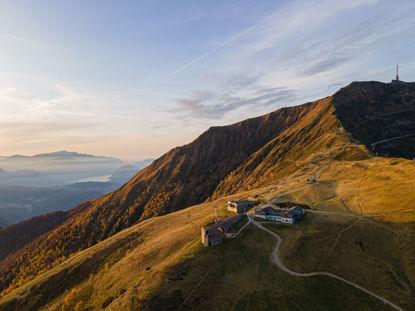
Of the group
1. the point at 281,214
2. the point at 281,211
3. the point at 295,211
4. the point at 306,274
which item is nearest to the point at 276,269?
the point at 306,274

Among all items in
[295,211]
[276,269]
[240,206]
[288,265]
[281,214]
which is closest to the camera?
[276,269]

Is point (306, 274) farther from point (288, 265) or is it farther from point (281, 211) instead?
point (281, 211)

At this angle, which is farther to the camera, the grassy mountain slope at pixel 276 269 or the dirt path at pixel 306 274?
the grassy mountain slope at pixel 276 269

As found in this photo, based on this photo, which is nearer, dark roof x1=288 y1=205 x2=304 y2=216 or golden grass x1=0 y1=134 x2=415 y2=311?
golden grass x1=0 y1=134 x2=415 y2=311

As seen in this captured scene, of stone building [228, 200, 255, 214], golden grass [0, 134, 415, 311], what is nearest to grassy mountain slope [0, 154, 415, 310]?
golden grass [0, 134, 415, 311]

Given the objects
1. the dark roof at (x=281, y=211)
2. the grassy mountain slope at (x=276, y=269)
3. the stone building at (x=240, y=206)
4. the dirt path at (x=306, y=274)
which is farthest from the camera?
the stone building at (x=240, y=206)

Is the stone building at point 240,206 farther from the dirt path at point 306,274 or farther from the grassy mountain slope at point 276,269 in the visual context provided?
the dirt path at point 306,274

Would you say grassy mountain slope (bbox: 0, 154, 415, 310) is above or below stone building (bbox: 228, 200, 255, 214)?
below

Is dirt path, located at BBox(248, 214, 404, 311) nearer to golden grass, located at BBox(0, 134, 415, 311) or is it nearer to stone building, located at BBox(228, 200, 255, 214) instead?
golden grass, located at BBox(0, 134, 415, 311)

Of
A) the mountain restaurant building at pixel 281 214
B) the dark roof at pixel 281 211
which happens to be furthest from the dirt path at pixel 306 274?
the dark roof at pixel 281 211

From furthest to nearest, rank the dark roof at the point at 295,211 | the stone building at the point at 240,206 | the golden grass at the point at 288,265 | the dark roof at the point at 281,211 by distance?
the stone building at the point at 240,206 → the dark roof at the point at 295,211 → the dark roof at the point at 281,211 → the golden grass at the point at 288,265

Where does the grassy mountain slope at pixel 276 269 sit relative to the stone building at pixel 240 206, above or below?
below

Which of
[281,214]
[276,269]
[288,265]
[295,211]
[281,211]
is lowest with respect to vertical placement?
[276,269]
